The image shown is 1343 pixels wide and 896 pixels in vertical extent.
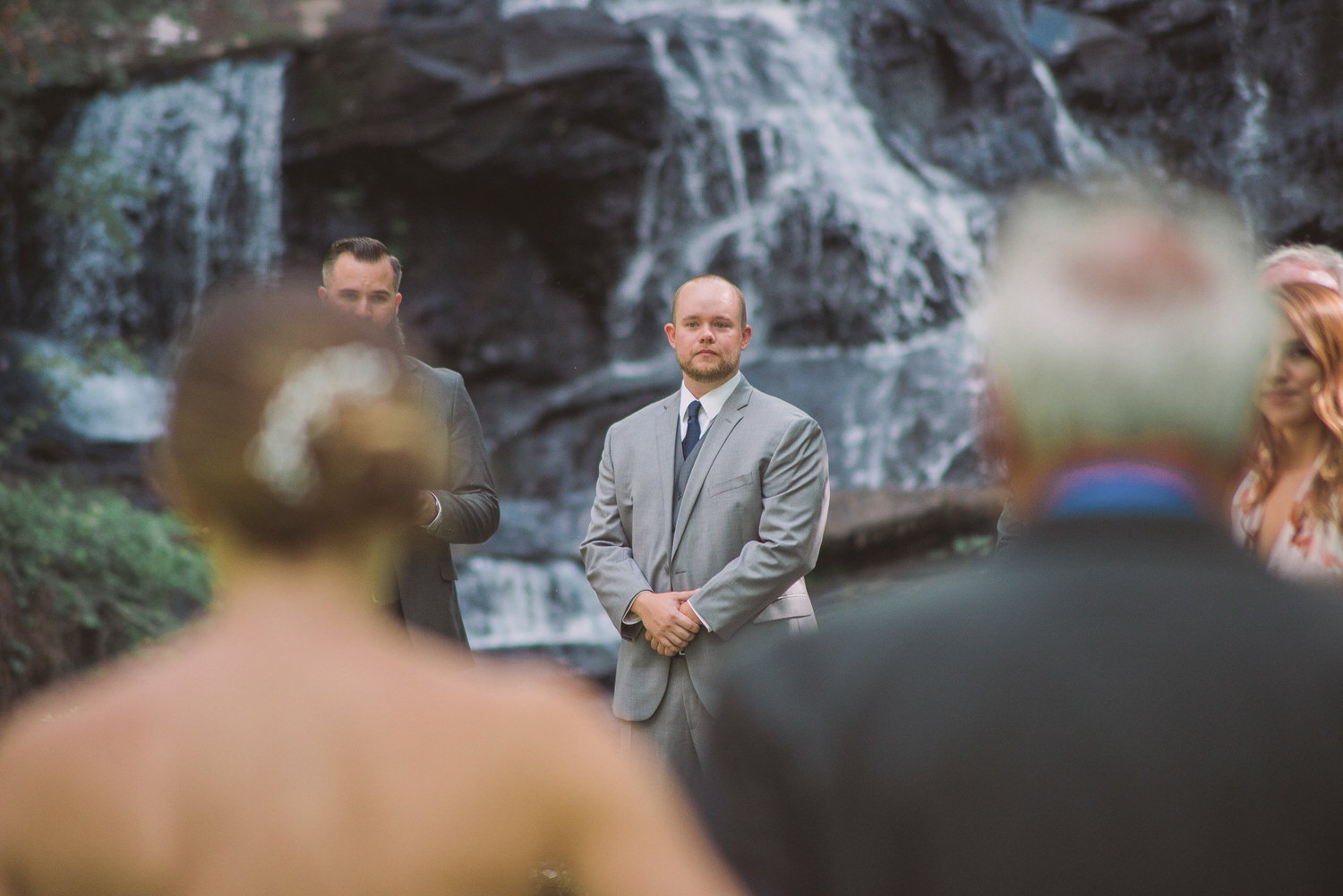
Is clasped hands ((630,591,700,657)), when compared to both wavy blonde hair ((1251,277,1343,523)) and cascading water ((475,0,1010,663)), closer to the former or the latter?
wavy blonde hair ((1251,277,1343,523))

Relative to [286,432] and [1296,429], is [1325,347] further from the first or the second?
[286,432]

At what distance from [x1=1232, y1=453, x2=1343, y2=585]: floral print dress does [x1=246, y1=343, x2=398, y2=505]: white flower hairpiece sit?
1865 mm

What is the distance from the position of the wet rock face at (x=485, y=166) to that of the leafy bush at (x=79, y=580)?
494 centimetres

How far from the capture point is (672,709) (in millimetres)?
4184

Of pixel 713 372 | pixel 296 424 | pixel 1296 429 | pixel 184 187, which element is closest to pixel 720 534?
pixel 713 372

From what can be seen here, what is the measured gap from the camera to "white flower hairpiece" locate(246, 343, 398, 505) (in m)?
1.29

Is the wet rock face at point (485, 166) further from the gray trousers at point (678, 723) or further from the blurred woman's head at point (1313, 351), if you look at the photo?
the blurred woman's head at point (1313, 351)

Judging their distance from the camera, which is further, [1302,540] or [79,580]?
[79,580]

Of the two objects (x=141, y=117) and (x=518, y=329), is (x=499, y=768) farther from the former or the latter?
(x=141, y=117)

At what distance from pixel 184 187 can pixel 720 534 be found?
38.7 ft

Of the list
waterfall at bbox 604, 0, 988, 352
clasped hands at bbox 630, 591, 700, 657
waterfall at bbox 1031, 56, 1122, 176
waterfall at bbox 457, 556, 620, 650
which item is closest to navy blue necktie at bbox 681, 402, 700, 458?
clasped hands at bbox 630, 591, 700, 657

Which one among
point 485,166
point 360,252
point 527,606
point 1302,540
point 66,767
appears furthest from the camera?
point 485,166

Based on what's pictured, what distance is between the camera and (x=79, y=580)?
333 inches

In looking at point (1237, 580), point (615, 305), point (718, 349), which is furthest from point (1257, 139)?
point (1237, 580)
